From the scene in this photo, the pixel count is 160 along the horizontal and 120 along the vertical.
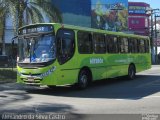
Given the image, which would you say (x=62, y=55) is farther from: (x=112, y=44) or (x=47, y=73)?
(x=112, y=44)

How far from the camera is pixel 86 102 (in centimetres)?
1440

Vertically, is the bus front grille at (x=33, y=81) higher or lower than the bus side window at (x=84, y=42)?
lower

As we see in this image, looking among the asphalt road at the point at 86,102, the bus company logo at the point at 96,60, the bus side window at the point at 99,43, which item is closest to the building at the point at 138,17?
the bus side window at the point at 99,43

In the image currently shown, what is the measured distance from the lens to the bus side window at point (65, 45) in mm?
17203

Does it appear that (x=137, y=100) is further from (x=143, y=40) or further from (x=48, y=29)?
(x=143, y=40)

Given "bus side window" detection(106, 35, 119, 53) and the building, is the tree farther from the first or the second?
the building

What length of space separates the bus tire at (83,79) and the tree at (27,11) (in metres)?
9.79

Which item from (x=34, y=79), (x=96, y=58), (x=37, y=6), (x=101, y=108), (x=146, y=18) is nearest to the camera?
(x=101, y=108)

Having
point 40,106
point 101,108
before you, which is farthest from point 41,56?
point 101,108

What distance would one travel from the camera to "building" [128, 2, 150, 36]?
295 feet

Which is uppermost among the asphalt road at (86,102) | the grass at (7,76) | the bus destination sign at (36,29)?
the bus destination sign at (36,29)

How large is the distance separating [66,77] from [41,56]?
145cm

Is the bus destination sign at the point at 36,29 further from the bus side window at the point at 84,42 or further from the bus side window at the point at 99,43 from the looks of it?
the bus side window at the point at 99,43

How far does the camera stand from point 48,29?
17.3m
